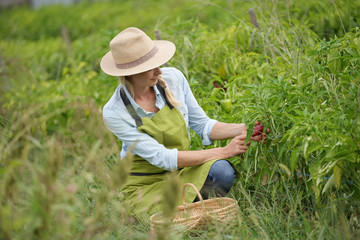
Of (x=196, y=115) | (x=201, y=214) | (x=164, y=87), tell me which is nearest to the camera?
(x=201, y=214)

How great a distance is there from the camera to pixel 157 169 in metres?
2.71

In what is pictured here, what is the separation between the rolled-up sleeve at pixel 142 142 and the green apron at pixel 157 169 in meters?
0.06

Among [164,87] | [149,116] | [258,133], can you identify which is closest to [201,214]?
[258,133]

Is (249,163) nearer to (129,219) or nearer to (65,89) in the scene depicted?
(129,219)

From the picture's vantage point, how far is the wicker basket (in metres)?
2.23

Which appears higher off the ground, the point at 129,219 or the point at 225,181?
the point at 225,181

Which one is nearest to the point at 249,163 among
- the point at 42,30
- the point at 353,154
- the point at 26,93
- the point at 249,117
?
the point at 249,117

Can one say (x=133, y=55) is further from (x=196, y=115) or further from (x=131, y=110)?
(x=196, y=115)

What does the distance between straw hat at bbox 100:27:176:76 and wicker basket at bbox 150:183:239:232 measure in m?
0.72

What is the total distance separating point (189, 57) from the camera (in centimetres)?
379

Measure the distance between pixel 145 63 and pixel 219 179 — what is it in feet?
2.63

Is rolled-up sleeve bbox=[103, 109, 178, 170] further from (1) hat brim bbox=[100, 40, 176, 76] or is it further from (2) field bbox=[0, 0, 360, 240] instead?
(1) hat brim bbox=[100, 40, 176, 76]

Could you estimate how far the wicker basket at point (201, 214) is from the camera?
7.33ft

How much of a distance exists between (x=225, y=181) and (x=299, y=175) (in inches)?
16.7
